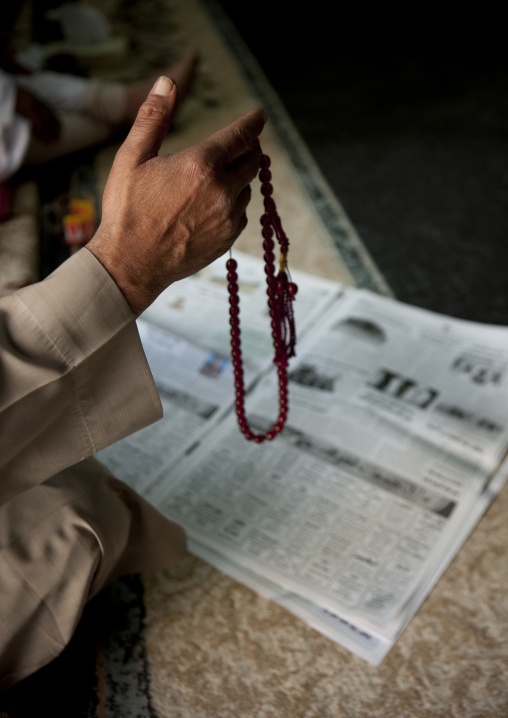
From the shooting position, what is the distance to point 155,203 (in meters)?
0.64

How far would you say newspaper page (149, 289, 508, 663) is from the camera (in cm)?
95

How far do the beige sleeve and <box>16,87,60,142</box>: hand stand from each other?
4.11 ft

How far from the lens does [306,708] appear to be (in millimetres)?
835

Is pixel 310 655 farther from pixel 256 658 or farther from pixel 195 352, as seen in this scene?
pixel 195 352

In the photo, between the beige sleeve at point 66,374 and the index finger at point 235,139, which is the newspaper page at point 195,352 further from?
the index finger at point 235,139

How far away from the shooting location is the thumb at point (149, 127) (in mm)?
644

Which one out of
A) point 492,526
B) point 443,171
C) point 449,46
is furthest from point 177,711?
point 449,46

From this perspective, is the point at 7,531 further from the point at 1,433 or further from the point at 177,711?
the point at 177,711

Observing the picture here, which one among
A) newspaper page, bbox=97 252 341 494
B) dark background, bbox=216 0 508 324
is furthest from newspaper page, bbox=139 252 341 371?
dark background, bbox=216 0 508 324

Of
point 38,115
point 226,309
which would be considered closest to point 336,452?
point 226,309

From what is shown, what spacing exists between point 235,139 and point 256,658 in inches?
25.8

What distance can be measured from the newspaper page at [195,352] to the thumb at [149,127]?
0.60m

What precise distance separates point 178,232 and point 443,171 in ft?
4.56

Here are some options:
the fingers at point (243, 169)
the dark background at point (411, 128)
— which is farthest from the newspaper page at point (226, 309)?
the fingers at point (243, 169)
